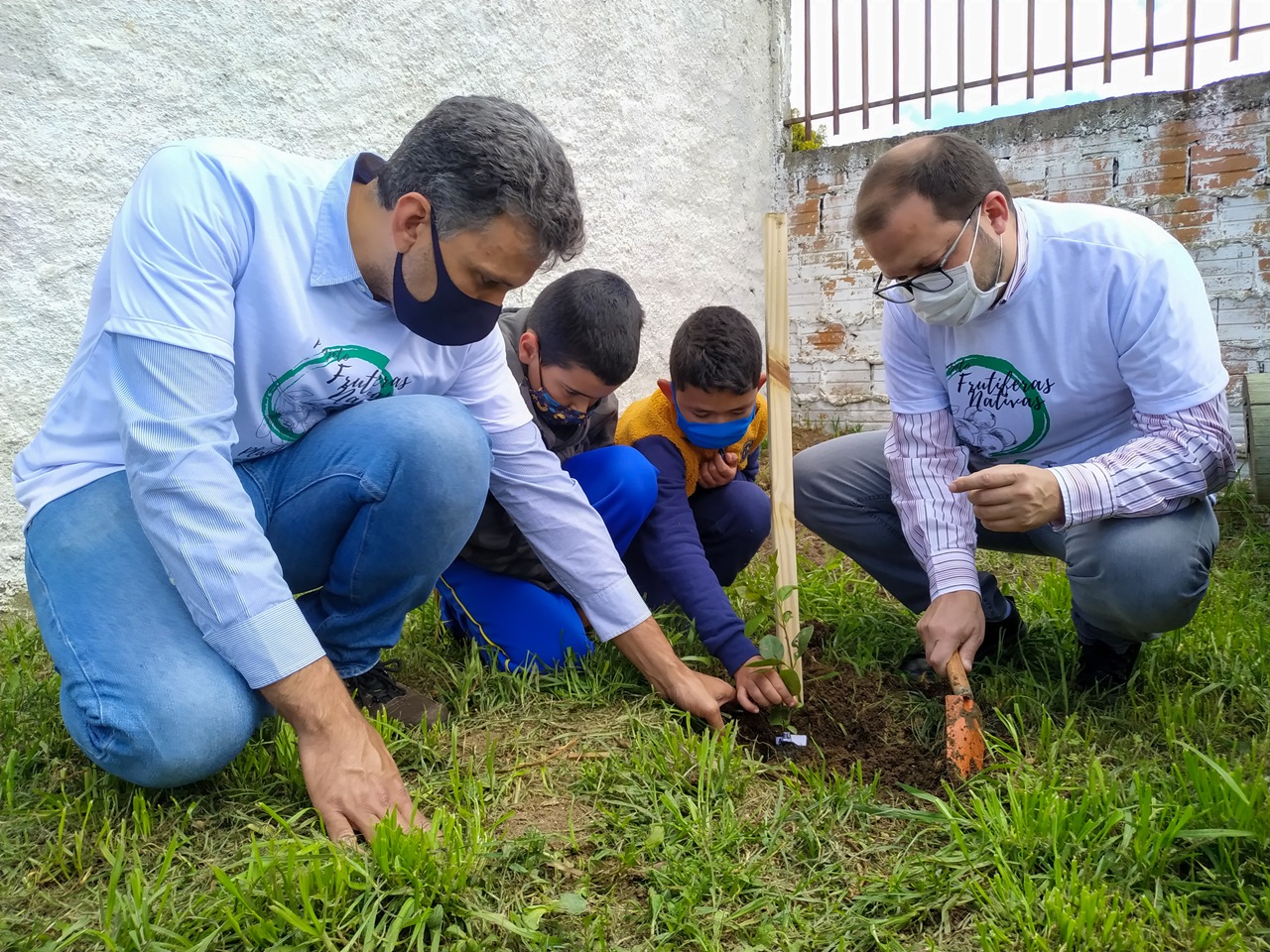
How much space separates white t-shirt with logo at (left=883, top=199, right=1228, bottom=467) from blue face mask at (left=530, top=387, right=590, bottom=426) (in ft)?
2.93

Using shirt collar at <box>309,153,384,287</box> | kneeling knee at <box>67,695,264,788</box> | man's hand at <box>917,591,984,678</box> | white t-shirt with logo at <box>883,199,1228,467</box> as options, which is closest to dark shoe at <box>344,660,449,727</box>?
kneeling knee at <box>67,695,264,788</box>

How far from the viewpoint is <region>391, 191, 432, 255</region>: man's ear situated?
1746 millimetres

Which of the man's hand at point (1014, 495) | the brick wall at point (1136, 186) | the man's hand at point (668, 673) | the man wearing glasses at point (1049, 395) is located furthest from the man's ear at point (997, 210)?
the brick wall at point (1136, 186)

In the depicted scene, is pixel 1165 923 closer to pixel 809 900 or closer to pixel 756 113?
pixel 809 900

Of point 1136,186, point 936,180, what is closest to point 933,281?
point 936,180

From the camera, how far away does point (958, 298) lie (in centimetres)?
216

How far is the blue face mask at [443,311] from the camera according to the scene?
5.92ft

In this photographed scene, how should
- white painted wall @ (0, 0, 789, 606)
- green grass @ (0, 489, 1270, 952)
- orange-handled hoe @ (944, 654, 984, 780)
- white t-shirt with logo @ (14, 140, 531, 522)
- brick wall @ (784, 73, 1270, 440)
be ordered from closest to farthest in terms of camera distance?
green grass @ (0, 489, 1270, 952)
white t-shirt with logo @ (14, 140, 531, 522)
orange-handled hoe @ (944, 654, 984, 780)
white painted wall @ (0, 0, 789, 606)
brick wall @ (784, 73, 1270, 440)

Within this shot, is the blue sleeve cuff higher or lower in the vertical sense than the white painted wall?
lower

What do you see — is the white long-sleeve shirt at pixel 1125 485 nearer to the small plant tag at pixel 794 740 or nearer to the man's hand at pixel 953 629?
the man's hand at pixel 953 629

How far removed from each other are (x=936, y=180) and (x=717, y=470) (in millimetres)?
1100

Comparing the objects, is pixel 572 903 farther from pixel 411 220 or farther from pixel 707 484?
pixel 707 484

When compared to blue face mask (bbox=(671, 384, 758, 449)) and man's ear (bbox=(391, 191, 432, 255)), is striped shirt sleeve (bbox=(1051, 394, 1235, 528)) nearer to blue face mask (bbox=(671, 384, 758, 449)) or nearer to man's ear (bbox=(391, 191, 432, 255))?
blue face mask (bbox=(671, 384, 758, 449))

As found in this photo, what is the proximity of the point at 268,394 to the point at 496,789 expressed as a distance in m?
0.96
